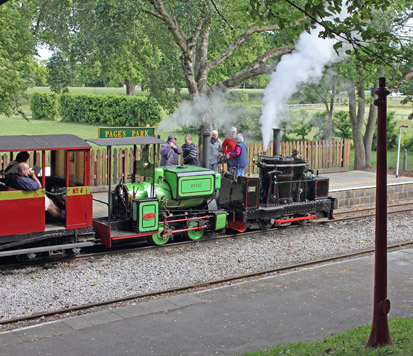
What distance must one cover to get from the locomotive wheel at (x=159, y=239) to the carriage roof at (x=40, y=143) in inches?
97.7

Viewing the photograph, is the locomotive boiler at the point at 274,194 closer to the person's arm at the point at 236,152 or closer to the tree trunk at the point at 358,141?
the person's arm at the point at 236,152

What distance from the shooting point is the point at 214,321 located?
24.5 ft

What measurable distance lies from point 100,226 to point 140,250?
999 millimetres

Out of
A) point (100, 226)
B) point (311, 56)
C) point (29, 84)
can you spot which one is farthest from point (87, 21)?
point (100, 226)

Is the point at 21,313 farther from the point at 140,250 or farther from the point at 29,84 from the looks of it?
the point at 29,84

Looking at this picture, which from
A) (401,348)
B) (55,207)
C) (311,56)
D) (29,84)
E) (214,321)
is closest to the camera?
(401,348)

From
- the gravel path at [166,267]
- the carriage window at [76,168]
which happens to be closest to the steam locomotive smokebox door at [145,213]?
the gravel path at [166,267]

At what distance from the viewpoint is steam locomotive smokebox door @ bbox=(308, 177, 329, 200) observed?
13.7 meters

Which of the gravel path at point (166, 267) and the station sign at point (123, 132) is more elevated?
the station sign at point (123, 132)

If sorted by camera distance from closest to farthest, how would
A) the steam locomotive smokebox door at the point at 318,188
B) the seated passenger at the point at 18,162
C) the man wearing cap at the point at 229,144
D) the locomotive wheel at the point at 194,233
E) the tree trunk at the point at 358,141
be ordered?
1. the seated passenger at the point at 18,162
2. the locomotive wheel at the point at 194,233
3. the steam locomotive smokebox door at the point at 318,188
4. the man wearing cap at the point at 229,144
5. the tree trunk at the point at 358,141

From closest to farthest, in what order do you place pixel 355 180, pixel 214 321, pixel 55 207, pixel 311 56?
pixel 214 321, pixel 55 207, pixel 311 56, pixel 355 180

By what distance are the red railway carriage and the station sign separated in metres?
0.66

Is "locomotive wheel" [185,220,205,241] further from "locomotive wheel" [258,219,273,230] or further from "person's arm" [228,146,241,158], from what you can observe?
"person's arm" [228,146,241,158]

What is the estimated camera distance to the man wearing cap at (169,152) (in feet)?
41.6
